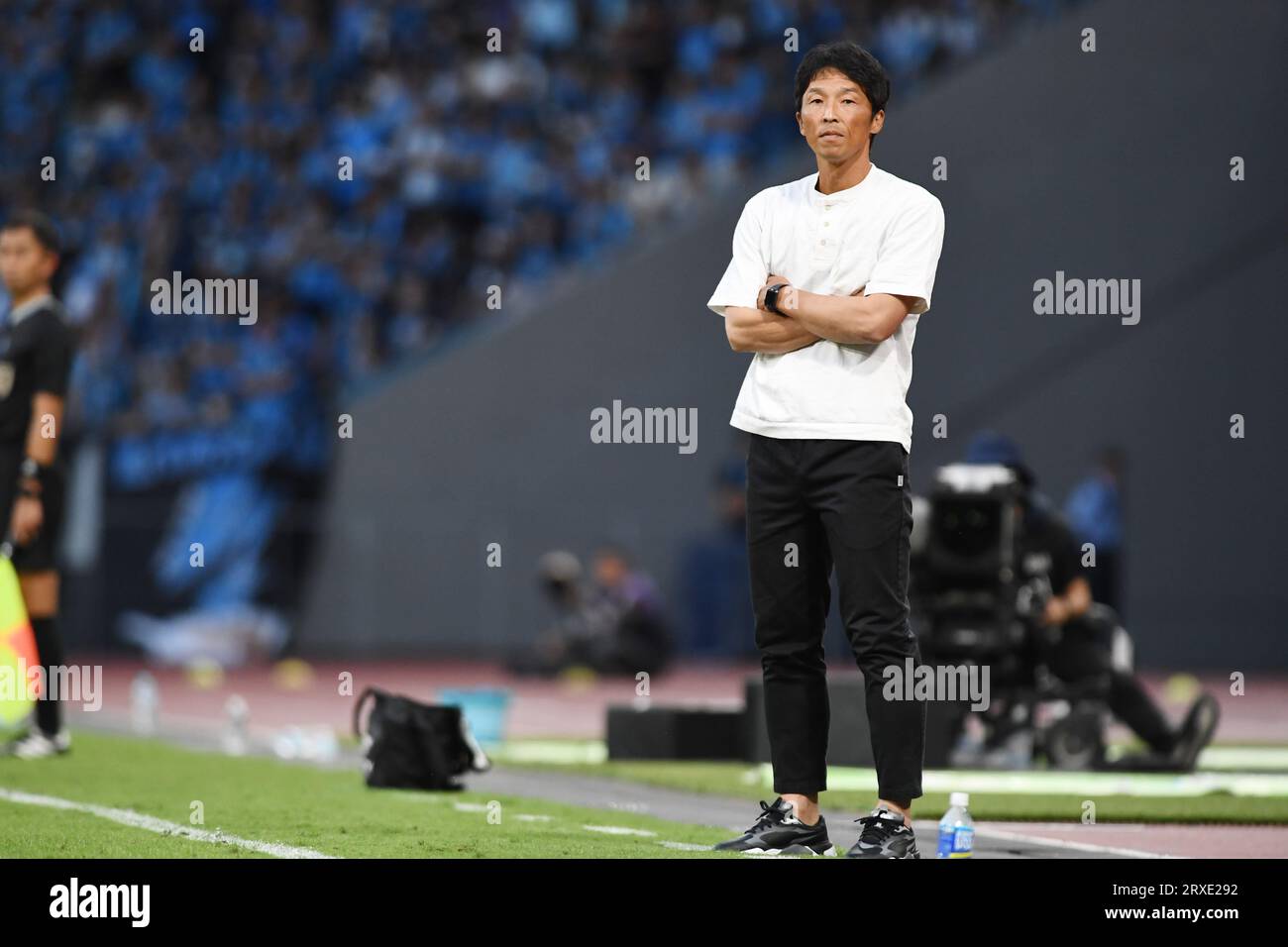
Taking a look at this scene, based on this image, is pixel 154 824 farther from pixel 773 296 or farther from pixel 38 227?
pixel 38 227

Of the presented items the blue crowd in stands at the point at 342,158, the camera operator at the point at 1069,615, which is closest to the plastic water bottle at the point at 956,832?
the camera operator at the point at 1069,615

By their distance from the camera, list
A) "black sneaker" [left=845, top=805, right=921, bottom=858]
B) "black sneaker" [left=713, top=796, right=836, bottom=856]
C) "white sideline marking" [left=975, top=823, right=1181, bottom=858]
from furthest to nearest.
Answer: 1. "white sideline marking" [left=975, top=823, right=1181, bottom=858]
2. "black sneaker" [left=713, top=796, right=836, bottom=856]
3. "black sneaker" [left=845, top=805, right=921, bottom=858]

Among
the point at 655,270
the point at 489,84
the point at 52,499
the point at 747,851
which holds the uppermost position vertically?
the point at 489,84

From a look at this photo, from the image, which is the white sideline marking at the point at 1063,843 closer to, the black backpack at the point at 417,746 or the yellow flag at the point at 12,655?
the black backpack at the point at 417,746

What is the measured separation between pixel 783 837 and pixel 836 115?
2159mm

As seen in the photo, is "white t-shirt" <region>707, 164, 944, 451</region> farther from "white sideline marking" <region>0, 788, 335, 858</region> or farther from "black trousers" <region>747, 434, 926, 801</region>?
"white sideline marking" <region>0, 788, 335, 858</region>

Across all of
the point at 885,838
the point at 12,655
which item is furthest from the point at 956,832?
the point at 12,655

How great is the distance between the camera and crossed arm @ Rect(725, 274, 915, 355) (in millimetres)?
6402

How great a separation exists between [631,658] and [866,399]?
1423cm

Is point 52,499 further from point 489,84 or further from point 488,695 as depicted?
point 489,84

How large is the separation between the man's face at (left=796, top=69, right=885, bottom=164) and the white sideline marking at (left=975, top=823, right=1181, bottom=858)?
2.47 meters

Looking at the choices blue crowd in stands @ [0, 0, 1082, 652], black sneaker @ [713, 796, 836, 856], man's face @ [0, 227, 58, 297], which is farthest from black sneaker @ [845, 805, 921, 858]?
blue crowd in stands @ [0, 0, 1082, 652]

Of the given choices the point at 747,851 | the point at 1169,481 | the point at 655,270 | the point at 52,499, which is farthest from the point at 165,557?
the point at 747,851

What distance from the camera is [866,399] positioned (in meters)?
6.48
